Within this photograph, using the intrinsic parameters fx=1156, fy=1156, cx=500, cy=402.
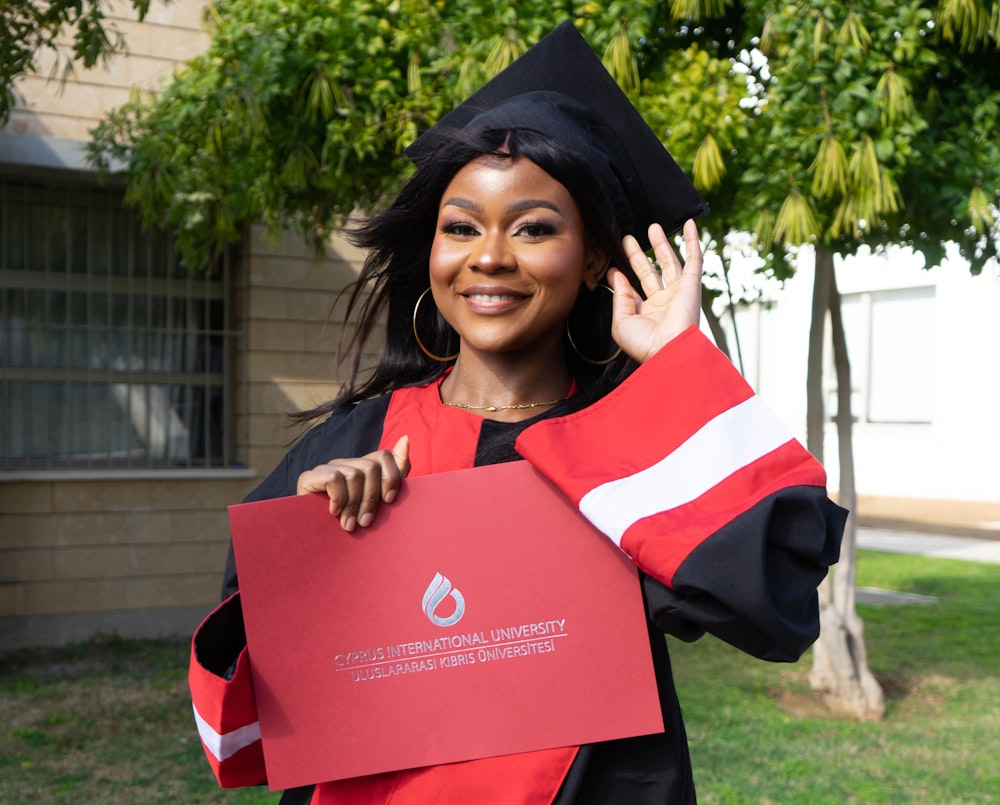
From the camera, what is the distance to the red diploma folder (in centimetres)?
148

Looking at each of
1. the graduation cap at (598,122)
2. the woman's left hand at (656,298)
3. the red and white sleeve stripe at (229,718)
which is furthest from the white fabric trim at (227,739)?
the graduation cap at (598,122)

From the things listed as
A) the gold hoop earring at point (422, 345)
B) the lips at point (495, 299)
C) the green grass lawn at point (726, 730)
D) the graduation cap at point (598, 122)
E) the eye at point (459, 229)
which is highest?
the graduation cap at point (598, 122)

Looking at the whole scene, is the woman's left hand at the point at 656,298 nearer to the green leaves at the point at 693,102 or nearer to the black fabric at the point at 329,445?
the black fabric at the point at 329,445

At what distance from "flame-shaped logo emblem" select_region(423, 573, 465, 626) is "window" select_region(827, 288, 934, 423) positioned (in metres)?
19.5

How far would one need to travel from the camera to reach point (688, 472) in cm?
143

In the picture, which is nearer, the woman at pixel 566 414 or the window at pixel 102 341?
the woman at pixel 566 414

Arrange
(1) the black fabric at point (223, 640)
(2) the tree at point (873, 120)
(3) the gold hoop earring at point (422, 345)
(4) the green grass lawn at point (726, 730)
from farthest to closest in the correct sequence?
(4) the green grass lawn at point (726, 730) < (2) the tree at point (873, 120) < (3) the gold hoop earring at point (422, 345) < (1) the black fabric at point (223, 640)

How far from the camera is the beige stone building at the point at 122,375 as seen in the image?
7.33 metres

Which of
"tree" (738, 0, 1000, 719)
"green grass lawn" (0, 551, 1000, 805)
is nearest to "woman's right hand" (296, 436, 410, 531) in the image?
"tree" (738, 0, 1000, 719)

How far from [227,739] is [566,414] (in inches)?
25.5

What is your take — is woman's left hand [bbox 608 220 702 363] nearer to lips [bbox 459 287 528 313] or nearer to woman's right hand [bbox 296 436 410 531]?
lips [bbox 459 287 528 313]

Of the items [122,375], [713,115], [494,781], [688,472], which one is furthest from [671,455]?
[122,375]

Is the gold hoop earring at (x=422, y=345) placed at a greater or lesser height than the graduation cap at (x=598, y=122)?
lesser

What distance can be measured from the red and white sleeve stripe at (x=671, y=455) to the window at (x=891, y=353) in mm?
19364
